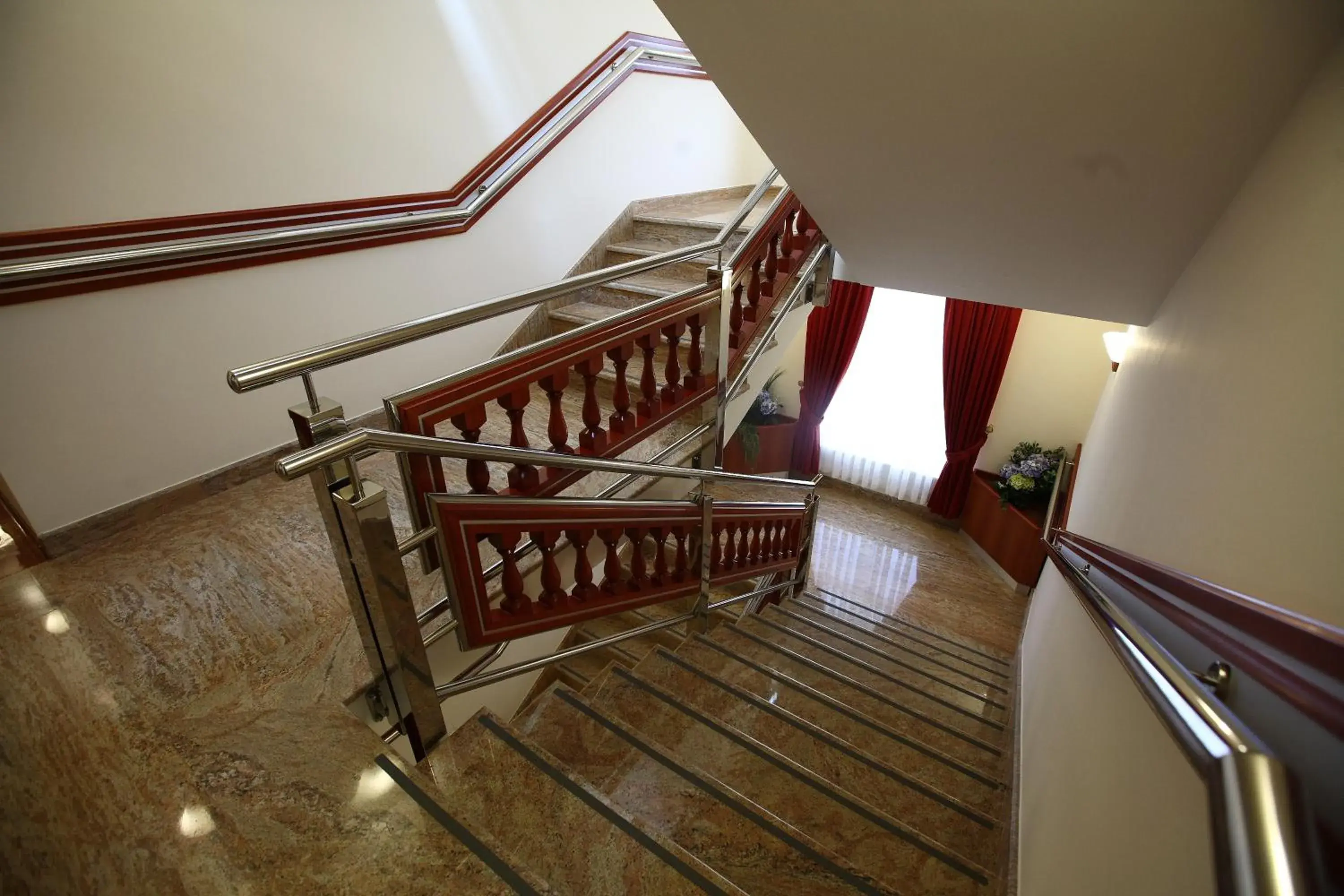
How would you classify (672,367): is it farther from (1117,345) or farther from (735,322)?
(1117,345)

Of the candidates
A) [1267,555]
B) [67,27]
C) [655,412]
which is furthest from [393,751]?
[67,27]

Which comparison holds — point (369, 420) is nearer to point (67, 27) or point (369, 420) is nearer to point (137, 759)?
point (67, 27)

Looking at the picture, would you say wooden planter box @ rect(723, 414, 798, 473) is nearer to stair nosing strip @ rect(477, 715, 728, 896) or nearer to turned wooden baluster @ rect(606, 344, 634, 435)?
turned wooden baluster @ rect(606, 344, 634, 435)

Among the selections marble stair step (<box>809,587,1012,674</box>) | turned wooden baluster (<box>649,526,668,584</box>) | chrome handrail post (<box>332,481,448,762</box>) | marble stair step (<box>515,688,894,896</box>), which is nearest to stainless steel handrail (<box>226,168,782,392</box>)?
chrome handrail post (<box>332,481,448,762</box>)

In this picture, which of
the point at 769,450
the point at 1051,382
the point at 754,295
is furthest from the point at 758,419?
the point at 754,295

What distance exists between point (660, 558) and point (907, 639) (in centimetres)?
268

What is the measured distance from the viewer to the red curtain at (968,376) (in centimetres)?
536

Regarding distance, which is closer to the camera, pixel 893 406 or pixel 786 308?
pixel 786 308

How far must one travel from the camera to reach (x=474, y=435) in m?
1.59

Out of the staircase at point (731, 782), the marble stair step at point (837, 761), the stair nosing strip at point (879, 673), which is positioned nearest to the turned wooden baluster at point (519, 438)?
the staircase at point (731, 782)

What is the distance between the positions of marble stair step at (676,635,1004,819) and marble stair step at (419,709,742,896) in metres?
1.18

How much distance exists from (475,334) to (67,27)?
1.78m

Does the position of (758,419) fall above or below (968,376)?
below

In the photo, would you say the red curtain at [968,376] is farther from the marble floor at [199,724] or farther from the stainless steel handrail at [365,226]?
the marble floor at [199,724]
